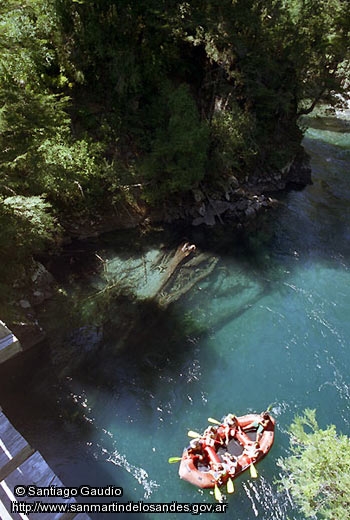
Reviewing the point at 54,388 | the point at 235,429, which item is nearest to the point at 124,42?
the point at 54,388

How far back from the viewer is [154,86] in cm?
1595

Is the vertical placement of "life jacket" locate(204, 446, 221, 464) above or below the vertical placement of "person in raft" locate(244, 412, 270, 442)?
above

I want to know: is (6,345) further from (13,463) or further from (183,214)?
(183,214)

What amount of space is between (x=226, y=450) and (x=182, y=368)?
245cm

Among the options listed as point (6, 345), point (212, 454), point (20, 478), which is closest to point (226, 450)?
point (212, 454)

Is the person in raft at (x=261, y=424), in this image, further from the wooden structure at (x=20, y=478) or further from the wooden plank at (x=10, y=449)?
the wooden plank at (x=10, y=449)

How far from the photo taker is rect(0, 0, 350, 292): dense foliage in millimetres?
11875

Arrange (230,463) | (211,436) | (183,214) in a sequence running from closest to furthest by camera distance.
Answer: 1. (230,463)
2. (211,436)
3. (183,214)

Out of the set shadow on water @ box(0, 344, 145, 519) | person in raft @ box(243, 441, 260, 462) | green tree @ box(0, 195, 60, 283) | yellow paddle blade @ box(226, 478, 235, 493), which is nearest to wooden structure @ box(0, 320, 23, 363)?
shadow on water @ box(0, 344, 145, 519)

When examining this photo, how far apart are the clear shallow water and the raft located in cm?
33

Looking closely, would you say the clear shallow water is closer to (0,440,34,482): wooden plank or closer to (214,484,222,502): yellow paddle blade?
(214,484,222,502): yellow paddle blade

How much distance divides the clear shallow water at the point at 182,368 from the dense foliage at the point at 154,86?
303cm

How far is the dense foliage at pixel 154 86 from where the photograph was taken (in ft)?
39.0

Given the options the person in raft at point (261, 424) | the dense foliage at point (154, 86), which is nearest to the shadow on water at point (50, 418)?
the person in raft at point (261, 424)
